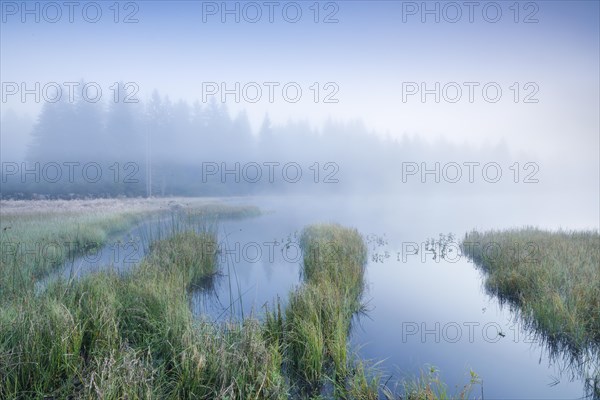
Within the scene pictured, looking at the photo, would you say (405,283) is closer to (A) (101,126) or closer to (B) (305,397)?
(B) (305,397)

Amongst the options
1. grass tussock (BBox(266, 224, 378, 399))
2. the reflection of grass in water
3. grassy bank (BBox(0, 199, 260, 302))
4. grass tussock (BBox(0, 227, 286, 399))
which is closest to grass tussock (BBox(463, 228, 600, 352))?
Result: the reflection of grass in water

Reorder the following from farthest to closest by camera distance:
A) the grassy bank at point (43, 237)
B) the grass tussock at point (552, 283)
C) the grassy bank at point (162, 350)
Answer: the grassy bank at point (43, 237), the grass tussock at point (552, 283), the grassy bank at point (162, 350)

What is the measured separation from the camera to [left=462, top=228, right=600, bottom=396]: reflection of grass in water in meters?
5.97

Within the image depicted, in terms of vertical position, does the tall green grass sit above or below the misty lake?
above

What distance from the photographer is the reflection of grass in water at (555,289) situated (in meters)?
5.97

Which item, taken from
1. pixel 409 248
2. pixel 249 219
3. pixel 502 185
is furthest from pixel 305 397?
pixel 502 185

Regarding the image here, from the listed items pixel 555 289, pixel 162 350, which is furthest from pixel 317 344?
pixel 555 289

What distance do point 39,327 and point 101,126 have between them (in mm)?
58234

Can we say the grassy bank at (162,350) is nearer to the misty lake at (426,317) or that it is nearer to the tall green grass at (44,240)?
the misty lake at (426,317)

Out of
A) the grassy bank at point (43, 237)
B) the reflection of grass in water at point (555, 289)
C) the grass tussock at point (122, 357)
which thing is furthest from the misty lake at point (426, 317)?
the grassy bank at point (43, 237)

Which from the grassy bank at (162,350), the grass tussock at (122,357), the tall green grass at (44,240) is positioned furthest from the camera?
the tall green grass at (44,240)

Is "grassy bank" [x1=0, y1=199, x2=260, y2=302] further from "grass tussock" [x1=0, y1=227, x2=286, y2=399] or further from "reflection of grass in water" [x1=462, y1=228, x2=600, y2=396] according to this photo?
"reflection of grass in water" [x1=462, y1=228, x2=600, y2=396]

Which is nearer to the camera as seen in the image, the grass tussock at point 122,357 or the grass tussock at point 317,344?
the grass tussock at point 122,357

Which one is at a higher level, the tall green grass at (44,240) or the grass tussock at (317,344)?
the tall green grass at (44,240)
